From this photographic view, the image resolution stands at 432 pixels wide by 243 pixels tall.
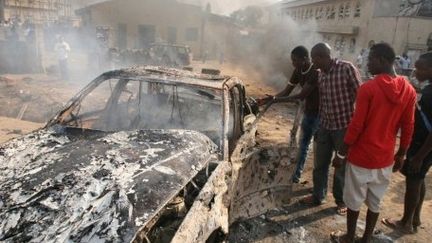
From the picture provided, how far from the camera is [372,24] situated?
22141 millimetres

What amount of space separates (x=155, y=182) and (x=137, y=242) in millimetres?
510

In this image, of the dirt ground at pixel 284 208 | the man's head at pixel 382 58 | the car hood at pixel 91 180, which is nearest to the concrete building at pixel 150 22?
the dirt ground at pixel 284 208

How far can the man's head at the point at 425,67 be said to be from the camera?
3.84 metres

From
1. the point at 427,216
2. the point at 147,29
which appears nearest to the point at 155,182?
the point at 427,216

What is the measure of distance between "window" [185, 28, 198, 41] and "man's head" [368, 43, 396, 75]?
82.3 ft

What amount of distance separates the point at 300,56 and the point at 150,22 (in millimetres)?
23122

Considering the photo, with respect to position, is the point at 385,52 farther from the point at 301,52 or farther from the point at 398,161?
the point at 301,52

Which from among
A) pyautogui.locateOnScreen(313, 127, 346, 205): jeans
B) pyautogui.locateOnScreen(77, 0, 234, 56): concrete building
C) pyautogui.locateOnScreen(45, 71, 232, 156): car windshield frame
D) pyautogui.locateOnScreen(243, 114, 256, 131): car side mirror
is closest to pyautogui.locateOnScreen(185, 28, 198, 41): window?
pyautogui.locateOnScreen(77, 0, 234, 56): concrete building

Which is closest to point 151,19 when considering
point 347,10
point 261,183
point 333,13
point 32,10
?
point 347,10

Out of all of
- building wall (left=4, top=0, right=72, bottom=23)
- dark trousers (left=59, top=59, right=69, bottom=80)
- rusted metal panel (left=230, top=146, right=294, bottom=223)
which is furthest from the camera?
building wall (left=4, top=0, right=72, bottom=23)

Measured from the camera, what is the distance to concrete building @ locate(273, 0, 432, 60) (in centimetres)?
1858

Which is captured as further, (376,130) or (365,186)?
(365,186)

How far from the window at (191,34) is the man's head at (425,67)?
2471 centimetres

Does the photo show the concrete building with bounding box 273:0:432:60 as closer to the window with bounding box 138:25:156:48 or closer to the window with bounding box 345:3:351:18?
the window with bounding box 345:3:351:18
